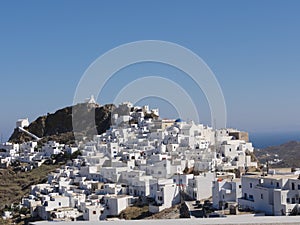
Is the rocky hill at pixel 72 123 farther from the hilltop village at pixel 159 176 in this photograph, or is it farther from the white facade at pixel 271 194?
the white facade at pixel 271 194

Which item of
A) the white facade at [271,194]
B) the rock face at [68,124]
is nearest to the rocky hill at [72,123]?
the rock face at [68,124]

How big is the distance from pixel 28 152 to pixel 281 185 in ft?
65.5

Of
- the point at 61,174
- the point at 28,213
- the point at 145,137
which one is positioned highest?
the point at 145,137

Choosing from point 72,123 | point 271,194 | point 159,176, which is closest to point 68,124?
point 72,123

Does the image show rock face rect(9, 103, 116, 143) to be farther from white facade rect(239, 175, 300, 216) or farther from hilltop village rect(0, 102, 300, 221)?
white facade rect(239, 175, 300, 216)

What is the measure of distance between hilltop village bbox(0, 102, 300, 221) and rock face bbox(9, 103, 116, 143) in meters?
5.04

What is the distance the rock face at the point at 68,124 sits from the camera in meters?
32.9

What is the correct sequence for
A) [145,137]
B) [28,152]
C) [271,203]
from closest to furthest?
[271,203] < [145,137] < [28,152]

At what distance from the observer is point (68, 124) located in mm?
37250

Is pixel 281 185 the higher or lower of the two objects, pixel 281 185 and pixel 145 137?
the lower

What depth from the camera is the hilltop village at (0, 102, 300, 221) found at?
12844 millimetres

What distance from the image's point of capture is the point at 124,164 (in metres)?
19.1

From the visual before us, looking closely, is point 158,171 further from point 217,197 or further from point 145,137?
point 145,137

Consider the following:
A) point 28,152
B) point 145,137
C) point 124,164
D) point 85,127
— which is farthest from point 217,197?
point 85,127
